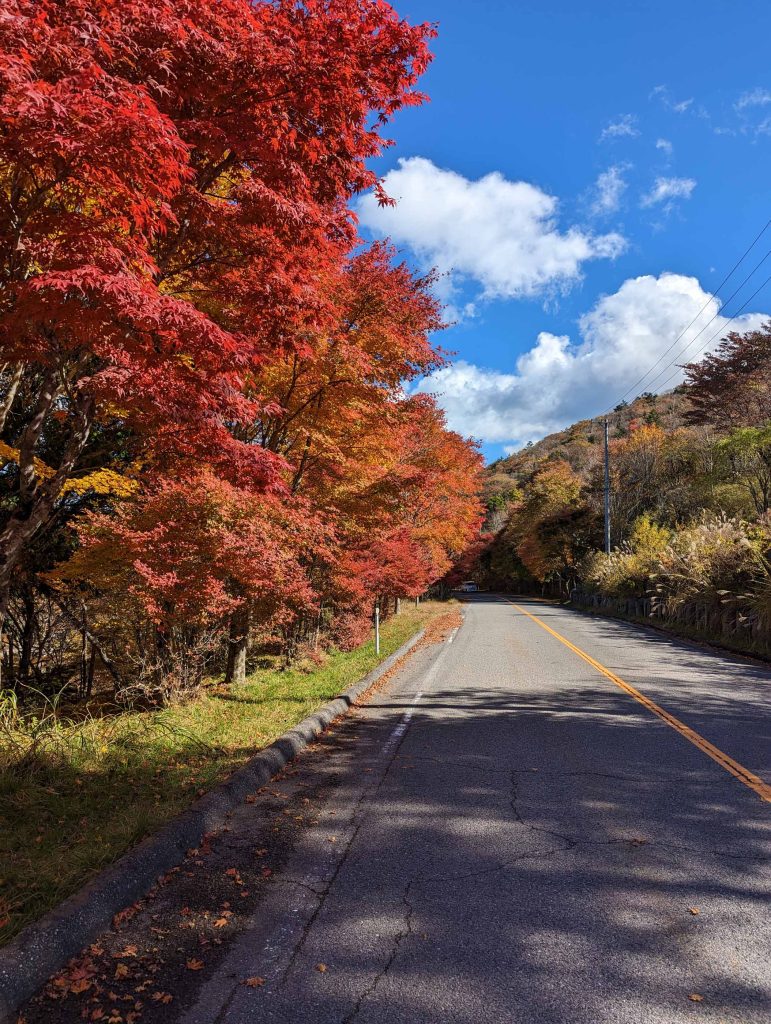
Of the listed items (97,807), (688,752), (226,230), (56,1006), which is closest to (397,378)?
(226,230)

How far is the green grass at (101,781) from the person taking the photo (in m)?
3.60

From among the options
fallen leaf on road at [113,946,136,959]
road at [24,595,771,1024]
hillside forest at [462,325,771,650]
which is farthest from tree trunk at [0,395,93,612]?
hillside forest at [462,325,771,650]

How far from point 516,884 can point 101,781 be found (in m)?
3.49

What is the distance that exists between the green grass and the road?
2.30 feet

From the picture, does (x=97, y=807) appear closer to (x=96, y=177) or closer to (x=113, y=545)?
(x=113, y=545)

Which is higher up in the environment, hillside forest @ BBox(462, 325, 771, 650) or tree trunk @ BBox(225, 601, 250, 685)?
hillside forest @ BBox(462, 325, 771, 650)

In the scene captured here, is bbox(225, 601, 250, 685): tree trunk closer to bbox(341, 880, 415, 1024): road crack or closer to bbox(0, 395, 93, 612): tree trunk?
bbox(0, 395, 93, 612): tree trunk

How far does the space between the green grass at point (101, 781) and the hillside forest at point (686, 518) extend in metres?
12.4

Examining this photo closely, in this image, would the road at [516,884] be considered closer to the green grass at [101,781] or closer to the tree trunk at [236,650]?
the green grass at [101,781]

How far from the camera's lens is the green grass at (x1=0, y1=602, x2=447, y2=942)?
360cm

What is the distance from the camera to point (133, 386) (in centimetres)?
576

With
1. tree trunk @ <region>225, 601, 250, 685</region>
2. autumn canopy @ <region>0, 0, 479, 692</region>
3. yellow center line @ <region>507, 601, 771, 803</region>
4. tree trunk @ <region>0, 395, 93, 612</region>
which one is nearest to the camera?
autumn canopy @ <region>0, 0, 479, 692</region>

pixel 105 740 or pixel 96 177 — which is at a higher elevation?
pixel 96 177

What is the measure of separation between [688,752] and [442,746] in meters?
2.47
